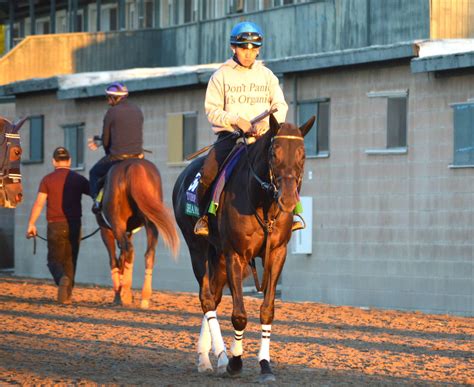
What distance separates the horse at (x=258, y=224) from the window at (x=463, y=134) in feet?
33.5

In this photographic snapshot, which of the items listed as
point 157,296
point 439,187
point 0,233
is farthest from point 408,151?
point 0,233

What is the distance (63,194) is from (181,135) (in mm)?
8011

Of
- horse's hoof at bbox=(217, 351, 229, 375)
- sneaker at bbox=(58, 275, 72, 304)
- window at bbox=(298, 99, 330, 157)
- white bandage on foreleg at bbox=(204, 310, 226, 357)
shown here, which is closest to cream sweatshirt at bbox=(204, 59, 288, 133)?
white bandage on foreleg at bbox=(204, 310, 226, 357)

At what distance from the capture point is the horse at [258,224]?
35.6ft

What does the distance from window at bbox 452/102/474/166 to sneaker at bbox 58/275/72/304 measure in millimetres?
6174

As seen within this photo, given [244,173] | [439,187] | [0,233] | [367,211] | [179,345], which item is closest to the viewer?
[244,173]

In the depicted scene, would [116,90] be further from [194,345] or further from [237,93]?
[237,93]

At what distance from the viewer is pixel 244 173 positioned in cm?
1172

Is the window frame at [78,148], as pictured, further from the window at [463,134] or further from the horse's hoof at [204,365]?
the horse's hoof at [204,365]

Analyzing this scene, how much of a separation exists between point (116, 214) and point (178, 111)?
951 cm

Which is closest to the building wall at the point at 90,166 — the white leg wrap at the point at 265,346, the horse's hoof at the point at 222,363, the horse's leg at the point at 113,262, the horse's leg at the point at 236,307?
the horse's leg at the point at 113,262

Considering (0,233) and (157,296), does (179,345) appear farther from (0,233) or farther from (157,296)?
(0,233)

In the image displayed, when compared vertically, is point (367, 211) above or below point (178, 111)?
below

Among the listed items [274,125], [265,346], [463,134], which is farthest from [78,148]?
[274,125]
